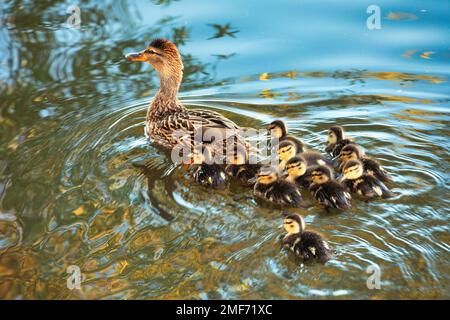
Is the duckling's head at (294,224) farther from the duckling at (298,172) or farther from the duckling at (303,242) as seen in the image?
the duckling at (298,172)

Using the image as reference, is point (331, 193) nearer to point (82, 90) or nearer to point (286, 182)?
point (286, 182)

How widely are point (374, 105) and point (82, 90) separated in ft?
7.83

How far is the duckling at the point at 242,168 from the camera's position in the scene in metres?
4.34

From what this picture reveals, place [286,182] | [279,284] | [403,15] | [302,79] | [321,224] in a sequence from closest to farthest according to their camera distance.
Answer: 1. [279,284]
2. [321,224]
3. [286,182]
4. [302,79]
5. [403,15]

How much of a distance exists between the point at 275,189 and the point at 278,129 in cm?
74

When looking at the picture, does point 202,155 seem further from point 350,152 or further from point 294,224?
point 294,224

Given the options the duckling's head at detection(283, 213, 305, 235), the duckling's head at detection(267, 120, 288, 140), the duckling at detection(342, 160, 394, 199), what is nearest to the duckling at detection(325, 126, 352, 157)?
the duckling's head at detection(267, 120, 288, 140)

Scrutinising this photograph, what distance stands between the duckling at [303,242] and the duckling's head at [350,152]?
829 mm

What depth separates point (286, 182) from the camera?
409 cm

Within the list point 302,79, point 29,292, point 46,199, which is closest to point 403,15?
point 302,79

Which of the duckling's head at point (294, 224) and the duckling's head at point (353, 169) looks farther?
the duckling's head at point (353, 169)

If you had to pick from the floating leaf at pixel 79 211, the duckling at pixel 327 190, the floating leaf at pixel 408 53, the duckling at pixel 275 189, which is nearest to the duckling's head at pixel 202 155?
the duckling at pixel 275 189

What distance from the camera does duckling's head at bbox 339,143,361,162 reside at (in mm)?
4285

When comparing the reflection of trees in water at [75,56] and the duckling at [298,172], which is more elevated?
the reflection of trees in water at [75,56]
